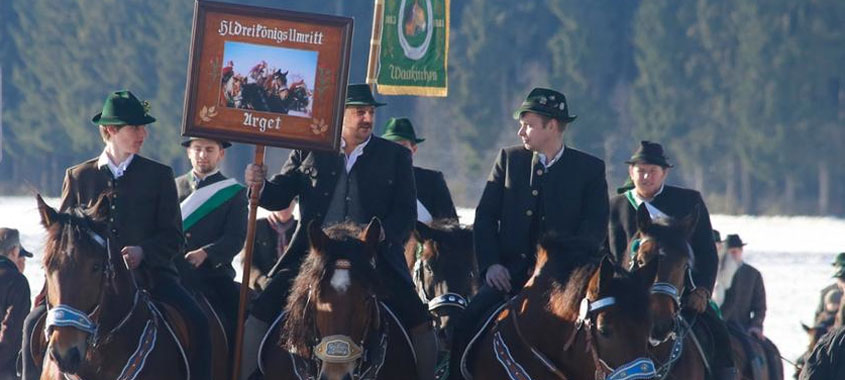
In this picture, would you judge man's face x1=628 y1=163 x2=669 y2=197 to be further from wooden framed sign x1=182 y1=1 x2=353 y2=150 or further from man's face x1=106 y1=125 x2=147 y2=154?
man's face x1=106 y1=125 x2=147 y2=154

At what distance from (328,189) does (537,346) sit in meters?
1.71

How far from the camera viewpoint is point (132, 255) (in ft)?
29.1

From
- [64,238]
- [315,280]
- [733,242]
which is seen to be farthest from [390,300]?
[733,242]

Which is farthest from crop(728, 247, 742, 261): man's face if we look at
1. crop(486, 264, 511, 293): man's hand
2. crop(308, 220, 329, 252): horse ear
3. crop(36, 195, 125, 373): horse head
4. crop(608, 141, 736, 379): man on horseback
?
crop(36, 195, 125, 373): horse head

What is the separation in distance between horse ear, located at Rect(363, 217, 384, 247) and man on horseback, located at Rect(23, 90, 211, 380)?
4.71 ft

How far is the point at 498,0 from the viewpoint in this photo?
55.5 m

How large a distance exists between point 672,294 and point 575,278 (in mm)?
2088

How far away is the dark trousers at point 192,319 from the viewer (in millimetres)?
9289

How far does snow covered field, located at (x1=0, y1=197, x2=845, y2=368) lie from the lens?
957 inches

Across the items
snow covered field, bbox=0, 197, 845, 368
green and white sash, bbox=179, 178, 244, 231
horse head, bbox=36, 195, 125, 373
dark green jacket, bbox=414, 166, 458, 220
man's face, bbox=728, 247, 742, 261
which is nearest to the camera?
horse head, bbox=36, 195, 125, 373

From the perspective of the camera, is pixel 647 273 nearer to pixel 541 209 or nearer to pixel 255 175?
pixel 541 209

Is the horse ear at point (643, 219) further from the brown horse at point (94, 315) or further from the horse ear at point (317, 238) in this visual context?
the brown horse at point (94, 315)

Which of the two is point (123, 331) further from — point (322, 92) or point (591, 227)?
point (591, 227)

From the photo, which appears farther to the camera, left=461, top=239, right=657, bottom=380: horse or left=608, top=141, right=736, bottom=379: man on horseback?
left=608, top=141, right=736, bottom=379: man on horseback
